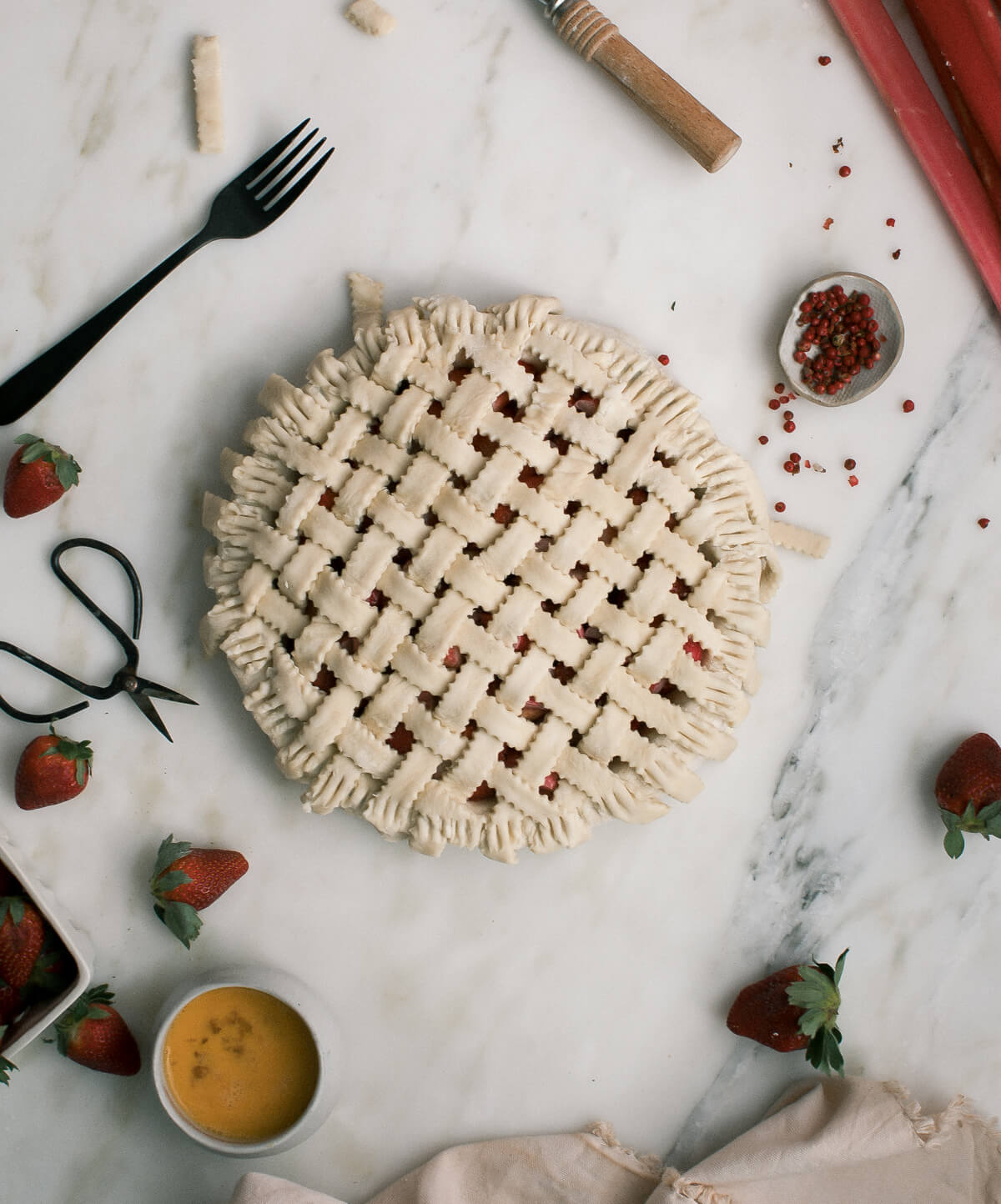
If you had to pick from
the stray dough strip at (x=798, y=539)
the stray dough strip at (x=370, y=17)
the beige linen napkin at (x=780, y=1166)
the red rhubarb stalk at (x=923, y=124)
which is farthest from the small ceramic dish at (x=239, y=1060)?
A: the red rhubarb stalk at (x=923, y=124)

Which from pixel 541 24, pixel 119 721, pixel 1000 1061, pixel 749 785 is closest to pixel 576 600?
pixel 749 785

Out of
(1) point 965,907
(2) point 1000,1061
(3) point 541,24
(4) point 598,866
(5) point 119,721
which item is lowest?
(5) point 119,721

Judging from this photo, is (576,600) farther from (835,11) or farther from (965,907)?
(835,11)

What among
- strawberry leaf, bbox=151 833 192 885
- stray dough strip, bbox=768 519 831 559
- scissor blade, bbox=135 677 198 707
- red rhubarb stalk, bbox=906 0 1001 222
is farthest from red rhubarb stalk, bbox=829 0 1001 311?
strawberry leaf, bbox=151 833 192 885

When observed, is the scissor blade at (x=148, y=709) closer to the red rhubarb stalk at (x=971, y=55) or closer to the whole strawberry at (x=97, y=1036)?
the whole strawberry at (x=97, y=1036)

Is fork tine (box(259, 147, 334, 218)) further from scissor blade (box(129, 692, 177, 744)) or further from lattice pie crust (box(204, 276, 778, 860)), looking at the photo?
scissor blade (box(129, 692, 177, 744))
